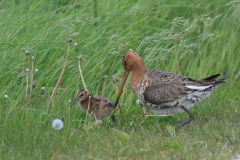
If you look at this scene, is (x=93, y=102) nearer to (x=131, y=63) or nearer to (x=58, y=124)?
(x=131, y=63)

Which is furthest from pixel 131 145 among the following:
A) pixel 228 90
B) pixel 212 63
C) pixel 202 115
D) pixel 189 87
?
pixel 212 63

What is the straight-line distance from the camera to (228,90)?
7457 mm

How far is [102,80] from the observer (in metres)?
6.65

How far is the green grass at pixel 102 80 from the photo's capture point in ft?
14.0

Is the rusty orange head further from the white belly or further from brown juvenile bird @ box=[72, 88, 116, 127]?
the white belly

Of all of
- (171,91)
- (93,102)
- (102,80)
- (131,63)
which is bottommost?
(93,102)

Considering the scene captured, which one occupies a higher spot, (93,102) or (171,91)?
(171,91)

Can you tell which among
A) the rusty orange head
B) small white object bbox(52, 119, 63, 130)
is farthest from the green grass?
the rusty orange head

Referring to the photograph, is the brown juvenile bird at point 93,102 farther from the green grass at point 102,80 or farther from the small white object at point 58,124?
the small white object at point 58,124

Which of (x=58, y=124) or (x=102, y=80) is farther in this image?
(x=102, y=80)

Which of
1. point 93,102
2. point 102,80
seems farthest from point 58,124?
point 102,80

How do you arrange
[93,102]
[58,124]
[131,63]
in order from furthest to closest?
1. [131,63]
2. [93,102]
3. [58,124]

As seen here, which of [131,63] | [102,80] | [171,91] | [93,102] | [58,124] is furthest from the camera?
[102,80]

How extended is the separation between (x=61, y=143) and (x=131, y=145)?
85 centimetres
